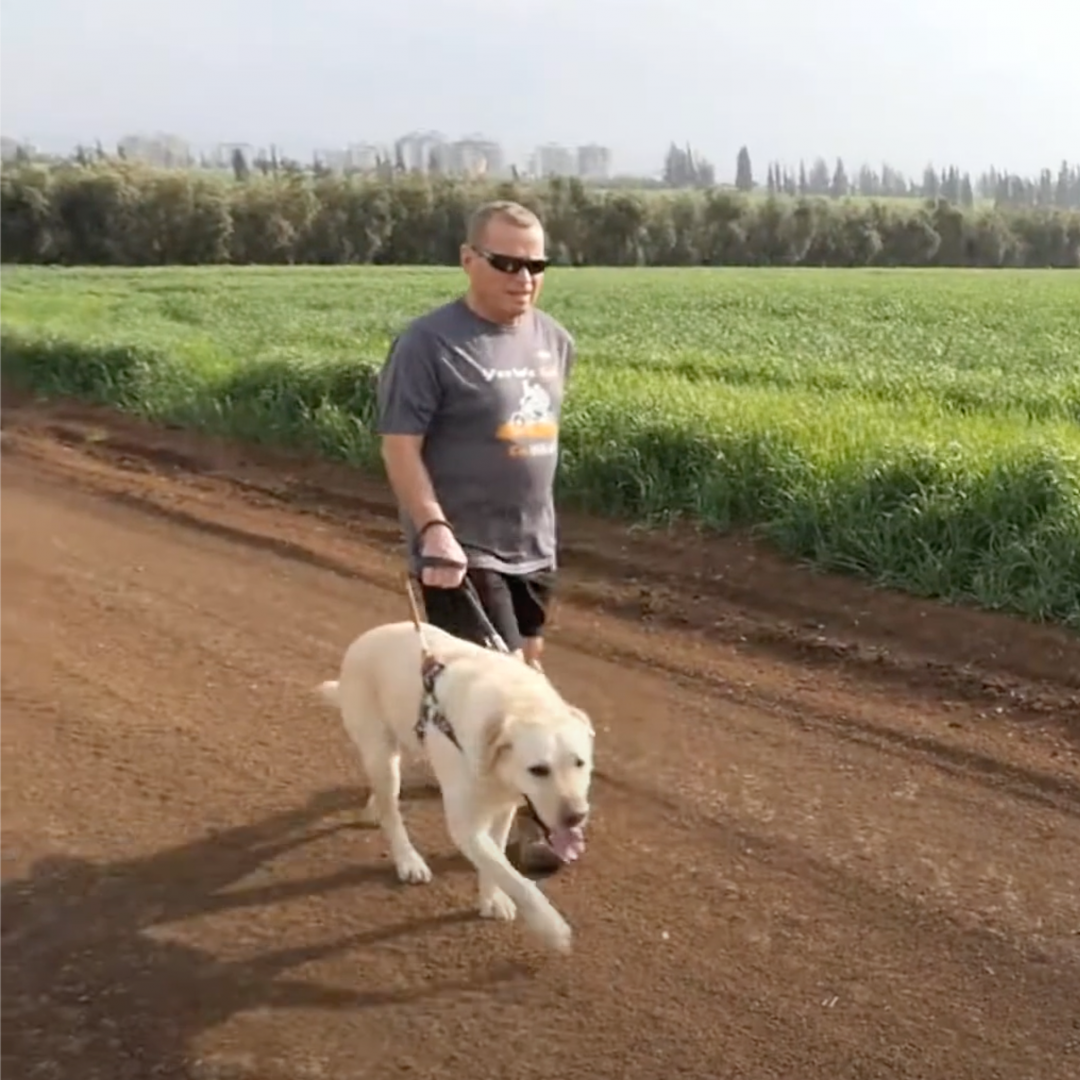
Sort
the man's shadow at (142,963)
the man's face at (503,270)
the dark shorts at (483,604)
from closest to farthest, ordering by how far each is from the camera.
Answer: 1. the man's shadow at (142,963)
2. the man's face at (503,270)
3. the dark shorts at (483,604)

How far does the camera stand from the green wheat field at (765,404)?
25.1 feet

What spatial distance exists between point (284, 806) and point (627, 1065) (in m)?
1.96

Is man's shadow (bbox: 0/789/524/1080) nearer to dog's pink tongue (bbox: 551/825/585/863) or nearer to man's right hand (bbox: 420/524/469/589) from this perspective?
dog's pink tongue (bbox: 551/825/585/863)

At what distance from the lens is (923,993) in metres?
3.83

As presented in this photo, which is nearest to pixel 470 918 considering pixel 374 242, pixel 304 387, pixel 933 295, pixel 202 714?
pixel 202 714

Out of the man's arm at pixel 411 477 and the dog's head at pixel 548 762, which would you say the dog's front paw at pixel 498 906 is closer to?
the dog's head at pixel 548 762

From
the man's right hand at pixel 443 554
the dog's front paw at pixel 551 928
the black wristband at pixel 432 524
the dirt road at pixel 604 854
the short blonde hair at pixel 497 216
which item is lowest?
the dirt road at pixel 604 854

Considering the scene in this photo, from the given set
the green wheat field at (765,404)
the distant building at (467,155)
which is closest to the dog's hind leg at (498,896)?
the green wheat field at (765,404)

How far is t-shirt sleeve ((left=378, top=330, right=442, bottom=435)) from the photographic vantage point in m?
4.33

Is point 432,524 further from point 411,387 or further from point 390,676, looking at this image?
point 390,676

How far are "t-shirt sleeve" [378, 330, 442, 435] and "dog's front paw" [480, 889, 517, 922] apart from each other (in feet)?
4.74

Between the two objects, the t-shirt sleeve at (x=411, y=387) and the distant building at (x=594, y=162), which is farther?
the distant building at (x=594, y=162)

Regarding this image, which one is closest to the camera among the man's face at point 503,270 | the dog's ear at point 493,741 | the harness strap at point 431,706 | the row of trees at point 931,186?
the dog's ear at point 493,741

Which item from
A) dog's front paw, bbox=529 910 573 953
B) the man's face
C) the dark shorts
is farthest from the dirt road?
the man's face
